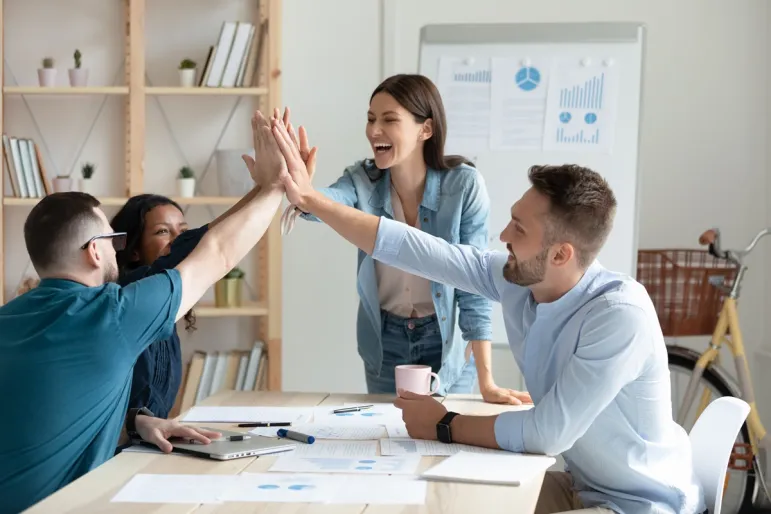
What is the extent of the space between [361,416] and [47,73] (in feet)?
7.50

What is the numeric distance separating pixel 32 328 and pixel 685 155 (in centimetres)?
307

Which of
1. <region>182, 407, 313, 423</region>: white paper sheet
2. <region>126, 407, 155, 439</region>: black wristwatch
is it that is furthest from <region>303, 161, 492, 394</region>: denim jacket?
<region>126, 407, 155, 439</region>: black wristwatch

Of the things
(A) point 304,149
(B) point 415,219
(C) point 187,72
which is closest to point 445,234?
(B) point 415,219

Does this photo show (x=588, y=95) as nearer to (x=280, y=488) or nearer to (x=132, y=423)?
(x=132, y=423)

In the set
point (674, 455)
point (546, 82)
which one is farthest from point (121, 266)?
point (546, 82)

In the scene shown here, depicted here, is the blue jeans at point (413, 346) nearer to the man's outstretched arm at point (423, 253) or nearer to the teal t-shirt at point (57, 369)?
the man's outstretched arm at point (423, 253)

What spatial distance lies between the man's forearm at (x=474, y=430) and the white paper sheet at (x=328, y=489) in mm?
253

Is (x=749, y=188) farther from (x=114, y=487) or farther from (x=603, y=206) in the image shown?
(x=114, y=487)

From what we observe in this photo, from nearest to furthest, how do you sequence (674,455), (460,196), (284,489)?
(284,489)
(674,455)
(460,196)

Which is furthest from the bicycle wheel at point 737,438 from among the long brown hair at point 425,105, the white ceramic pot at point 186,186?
the white ceramic pot at point 186,186

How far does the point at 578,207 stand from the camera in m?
1.86

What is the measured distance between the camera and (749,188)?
4.02 m

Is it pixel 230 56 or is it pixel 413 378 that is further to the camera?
pixel 230 56

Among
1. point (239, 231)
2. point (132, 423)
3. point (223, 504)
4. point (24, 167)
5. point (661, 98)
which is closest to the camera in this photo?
point (223, 504)
